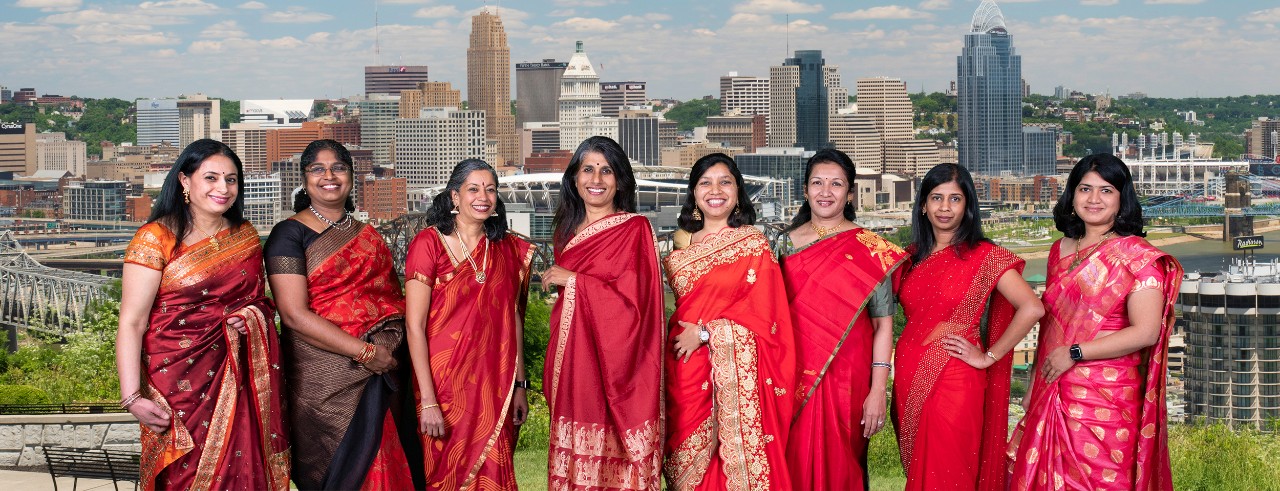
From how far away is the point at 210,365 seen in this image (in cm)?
206

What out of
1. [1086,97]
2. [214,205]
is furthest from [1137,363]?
[1086,97]

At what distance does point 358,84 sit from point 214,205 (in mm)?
66698

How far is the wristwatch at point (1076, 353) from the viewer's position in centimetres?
206

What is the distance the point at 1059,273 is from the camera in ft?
7.07

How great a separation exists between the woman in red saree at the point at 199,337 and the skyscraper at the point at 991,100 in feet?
178

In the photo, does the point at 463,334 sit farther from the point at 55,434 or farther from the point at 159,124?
the point at 159,124

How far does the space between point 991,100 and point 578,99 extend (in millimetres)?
23109

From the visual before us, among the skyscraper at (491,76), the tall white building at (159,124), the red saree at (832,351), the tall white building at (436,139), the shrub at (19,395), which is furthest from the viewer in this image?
the skyscraper at (491,76)

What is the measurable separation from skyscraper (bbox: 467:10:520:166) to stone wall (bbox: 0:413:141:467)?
6297 centimetres

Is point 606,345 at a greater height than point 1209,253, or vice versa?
point 606,345

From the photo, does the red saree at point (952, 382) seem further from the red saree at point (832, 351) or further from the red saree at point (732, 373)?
the red saree at point (732, 373)

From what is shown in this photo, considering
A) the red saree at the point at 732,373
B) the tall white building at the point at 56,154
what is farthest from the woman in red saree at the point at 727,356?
the tall white building at the point at 56,154

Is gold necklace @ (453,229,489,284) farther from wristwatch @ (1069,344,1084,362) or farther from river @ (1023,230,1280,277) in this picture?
river @ (1023,230,1280,277)

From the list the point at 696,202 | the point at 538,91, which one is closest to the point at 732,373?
the point at 696,202
